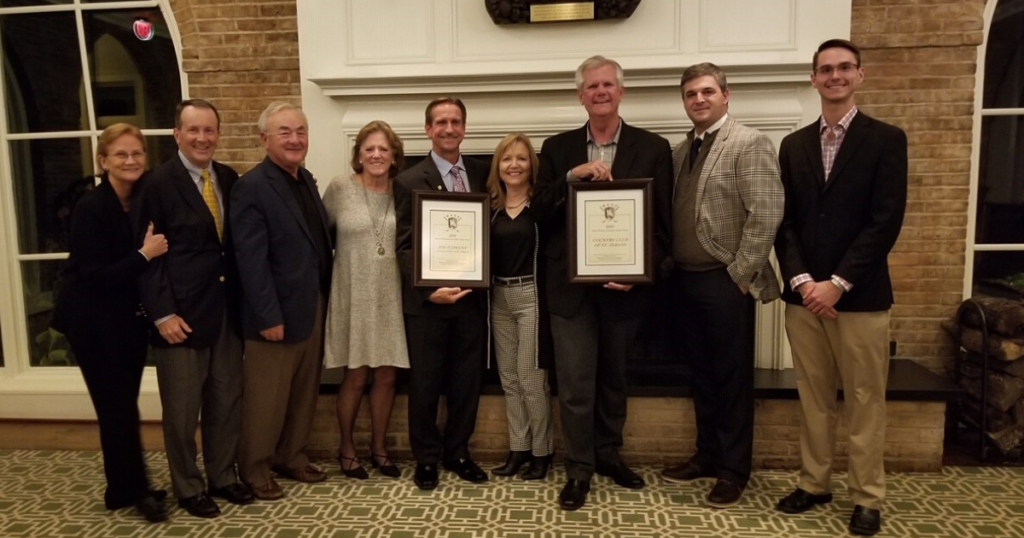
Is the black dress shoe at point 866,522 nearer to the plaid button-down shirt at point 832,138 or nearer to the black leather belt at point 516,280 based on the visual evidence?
the plaid button-down shirt at point 832,138

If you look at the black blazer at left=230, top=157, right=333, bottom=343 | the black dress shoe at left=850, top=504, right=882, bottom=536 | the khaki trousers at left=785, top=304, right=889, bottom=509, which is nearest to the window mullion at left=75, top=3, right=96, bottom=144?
the black blazer at left=230, top=157, right=333, bottom=343

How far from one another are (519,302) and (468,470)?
0.85 m

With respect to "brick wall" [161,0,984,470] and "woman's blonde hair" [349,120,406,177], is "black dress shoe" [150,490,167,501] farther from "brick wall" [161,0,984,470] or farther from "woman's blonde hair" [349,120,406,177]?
"woman's blonde hair" [349,120,406,177]

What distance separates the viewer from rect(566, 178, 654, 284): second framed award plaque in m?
2.76

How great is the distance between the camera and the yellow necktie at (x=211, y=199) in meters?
2.81

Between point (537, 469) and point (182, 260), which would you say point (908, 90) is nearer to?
point (537, 469)

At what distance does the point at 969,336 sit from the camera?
11.4 feet

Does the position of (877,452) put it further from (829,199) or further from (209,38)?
(209,38)

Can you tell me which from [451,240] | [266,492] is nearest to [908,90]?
[451,240]

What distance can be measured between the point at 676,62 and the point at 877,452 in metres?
2.02

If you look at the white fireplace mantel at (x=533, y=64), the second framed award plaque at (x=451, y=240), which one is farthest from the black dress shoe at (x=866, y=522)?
the second framed award plaque at (x=451, y=240)

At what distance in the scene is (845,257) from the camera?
254 cm

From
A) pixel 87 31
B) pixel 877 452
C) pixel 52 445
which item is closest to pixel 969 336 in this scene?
pixel 877 452

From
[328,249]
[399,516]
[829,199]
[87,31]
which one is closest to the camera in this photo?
[829,199]
